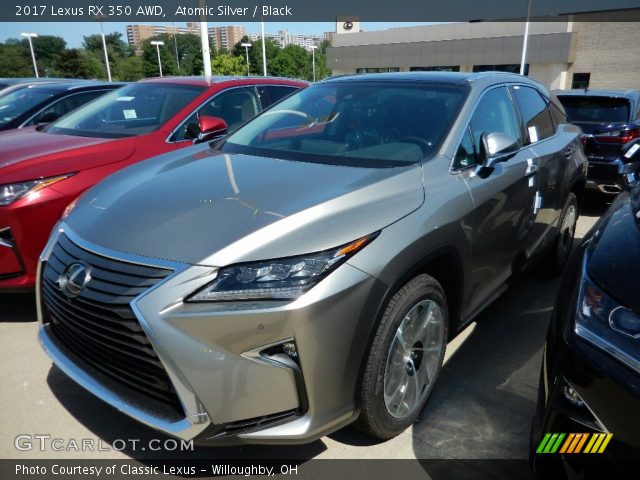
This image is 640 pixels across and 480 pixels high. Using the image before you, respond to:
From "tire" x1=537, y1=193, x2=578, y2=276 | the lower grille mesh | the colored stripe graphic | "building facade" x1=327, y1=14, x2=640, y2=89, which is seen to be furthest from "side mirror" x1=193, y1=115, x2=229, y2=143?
"building facade" x1=327, y1=14, x2=640, y2=89

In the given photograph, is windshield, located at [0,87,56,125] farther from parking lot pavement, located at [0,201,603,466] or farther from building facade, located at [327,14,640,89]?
building facade, located at [327,14,640,89]

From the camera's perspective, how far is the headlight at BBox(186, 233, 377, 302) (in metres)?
1.84

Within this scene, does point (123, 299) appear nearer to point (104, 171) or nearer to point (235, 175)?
point (235, 175)

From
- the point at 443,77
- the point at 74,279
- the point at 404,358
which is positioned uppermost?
the point at 443,77

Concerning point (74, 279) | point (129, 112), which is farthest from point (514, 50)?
point (74, 279)

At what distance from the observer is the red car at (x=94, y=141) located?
10.8 ft

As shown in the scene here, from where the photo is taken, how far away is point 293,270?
189 centimetres

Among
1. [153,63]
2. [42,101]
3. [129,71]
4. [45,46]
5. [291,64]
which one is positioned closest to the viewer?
[42,101]

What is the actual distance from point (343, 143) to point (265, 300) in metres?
1.45

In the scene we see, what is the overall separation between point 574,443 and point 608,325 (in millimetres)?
410

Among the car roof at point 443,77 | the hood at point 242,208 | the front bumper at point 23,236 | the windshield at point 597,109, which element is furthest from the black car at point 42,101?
the windshield at point 597,109

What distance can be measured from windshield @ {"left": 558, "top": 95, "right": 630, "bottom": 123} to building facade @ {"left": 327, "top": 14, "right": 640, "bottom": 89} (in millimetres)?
34214

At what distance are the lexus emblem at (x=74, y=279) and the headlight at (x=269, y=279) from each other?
0.56m

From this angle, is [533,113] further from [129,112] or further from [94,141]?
[129,112]
